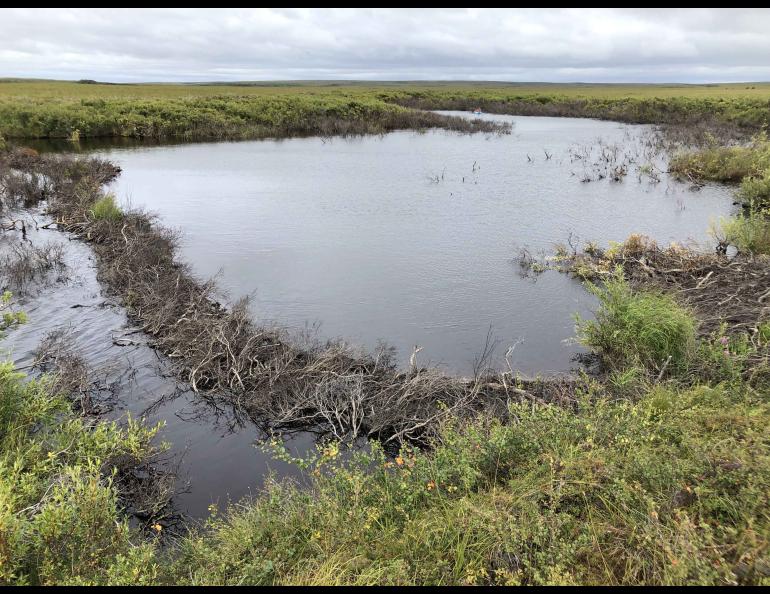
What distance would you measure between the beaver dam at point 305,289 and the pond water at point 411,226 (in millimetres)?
88

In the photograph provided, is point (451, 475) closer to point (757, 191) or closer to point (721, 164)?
point (757, 191)

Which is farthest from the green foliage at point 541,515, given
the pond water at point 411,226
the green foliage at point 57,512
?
the pond water at point 411,226

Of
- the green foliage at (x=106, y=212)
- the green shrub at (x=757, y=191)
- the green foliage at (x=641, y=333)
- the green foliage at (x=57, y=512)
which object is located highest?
the green shrub at (x=757, y=191)

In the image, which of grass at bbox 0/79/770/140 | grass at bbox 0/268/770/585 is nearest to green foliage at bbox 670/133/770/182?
grass at bbox 0/79/770/140

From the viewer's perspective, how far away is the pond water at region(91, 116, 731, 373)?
1165cm

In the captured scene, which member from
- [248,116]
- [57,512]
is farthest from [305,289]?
[248,116]

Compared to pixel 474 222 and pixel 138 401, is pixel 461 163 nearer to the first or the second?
pixel 474 222

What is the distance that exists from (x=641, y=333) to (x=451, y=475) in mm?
5277

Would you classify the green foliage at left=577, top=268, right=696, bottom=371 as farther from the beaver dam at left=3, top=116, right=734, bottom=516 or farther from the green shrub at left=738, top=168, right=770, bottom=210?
the green shrub at left=738, top=168, right=770, bottom=210

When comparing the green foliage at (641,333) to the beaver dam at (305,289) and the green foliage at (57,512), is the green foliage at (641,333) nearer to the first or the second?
the beaver dam at (305,289)

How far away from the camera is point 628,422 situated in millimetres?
5371

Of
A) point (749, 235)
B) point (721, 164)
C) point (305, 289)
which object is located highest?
point (721, 164)

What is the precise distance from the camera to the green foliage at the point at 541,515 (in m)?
3.80

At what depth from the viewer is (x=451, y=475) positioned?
5324 millimetres
